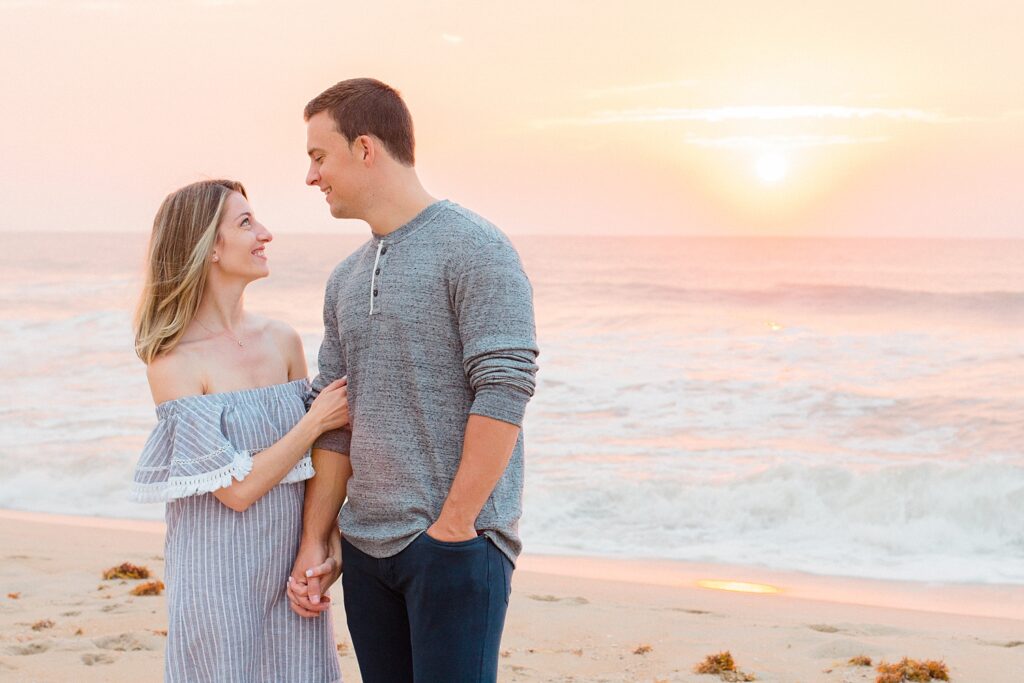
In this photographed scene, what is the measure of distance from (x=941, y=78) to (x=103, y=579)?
25834 millimetres

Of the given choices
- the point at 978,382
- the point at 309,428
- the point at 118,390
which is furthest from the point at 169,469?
the point at 978,382

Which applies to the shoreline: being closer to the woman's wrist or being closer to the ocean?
the ocean

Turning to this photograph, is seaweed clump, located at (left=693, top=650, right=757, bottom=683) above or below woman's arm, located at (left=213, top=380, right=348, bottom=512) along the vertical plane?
below

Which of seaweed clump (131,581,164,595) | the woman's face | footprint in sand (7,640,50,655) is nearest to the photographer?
the woman's face

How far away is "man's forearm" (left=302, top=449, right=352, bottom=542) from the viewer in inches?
114

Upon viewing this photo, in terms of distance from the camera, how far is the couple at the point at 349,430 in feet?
8.04

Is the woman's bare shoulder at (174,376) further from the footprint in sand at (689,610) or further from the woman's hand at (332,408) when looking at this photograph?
the footprint in sand at (689,610)

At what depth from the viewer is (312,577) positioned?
2.86 meters

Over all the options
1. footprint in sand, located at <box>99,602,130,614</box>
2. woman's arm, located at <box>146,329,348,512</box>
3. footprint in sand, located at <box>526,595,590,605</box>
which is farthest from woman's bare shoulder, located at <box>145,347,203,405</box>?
footprint in sand, located at <box>526,595,590,605</box>

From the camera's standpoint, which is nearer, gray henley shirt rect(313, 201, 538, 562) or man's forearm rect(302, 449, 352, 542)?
gray henley shirt rect(313, 201, 538, 562)

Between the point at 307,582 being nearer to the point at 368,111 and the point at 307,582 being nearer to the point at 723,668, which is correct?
the point at 368,111

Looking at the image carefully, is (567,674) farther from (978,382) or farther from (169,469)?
(978,382)

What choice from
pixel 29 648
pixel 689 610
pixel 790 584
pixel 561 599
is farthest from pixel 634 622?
pixel 29 648

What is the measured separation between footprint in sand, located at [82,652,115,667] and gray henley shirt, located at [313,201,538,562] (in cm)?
313
